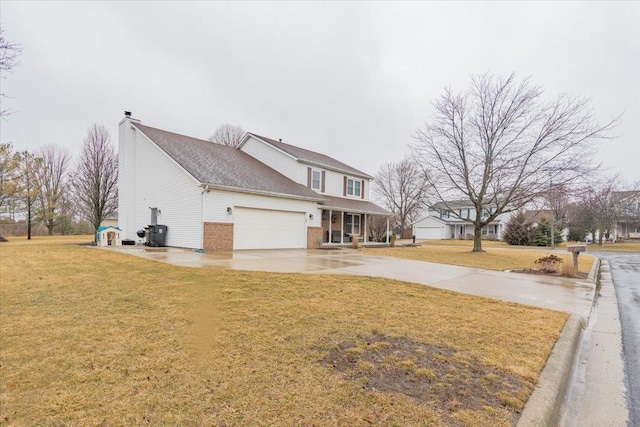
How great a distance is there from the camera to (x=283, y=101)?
27.9m

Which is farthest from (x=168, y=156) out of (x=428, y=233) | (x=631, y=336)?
(x=428, y=233)

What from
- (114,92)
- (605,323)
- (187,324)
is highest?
(114,92)

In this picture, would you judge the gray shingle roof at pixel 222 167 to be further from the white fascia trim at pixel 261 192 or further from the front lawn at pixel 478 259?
the front lawn at pixel 478 259

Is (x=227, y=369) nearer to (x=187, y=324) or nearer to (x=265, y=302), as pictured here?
(x=187, y=324)

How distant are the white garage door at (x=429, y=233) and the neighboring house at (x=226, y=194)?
103ft

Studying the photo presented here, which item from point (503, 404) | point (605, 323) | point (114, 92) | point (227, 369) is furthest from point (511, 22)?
point (114, 92)

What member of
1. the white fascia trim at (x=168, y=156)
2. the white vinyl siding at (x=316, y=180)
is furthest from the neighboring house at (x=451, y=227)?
the white fascia trim at (x=168, y=156)

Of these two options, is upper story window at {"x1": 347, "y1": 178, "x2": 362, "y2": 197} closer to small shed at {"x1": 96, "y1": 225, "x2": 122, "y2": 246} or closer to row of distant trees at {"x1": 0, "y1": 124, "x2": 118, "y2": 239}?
small shed at {"x1": 96, "y1": 225, "x2": 122, "y2": 246}

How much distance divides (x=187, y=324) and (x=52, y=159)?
1640 inches

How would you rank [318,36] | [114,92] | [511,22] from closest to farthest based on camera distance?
1. [511,22]
2. [318,36]
3. [114,92]

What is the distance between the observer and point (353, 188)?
1009 inches

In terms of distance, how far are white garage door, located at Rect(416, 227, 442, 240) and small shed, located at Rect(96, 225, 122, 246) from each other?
146 feet

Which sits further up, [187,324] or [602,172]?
[602,172]

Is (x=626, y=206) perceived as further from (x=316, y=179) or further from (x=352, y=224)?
(x=316, y=179)
